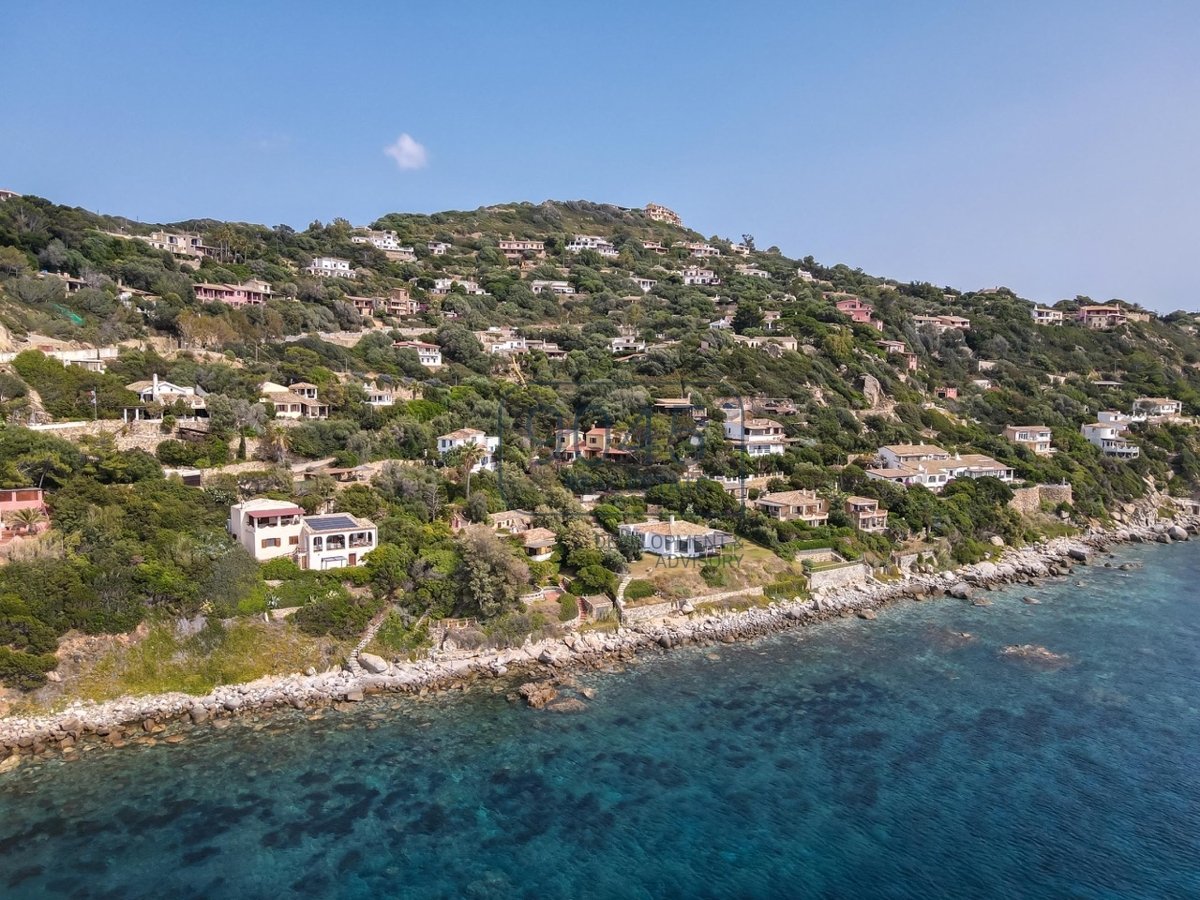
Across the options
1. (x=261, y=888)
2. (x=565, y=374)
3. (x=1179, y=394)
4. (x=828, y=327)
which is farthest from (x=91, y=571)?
(x=1179, y=394)

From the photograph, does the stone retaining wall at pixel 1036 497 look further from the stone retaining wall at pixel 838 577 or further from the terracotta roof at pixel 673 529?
the terracotta roof at pixel 673 529

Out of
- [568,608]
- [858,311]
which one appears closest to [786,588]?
[568,608]

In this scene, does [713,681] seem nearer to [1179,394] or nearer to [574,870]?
[574,870]

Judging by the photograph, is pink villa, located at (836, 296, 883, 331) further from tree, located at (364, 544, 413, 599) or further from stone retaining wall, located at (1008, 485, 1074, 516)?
tree, located at (364, 544, 413, 599)

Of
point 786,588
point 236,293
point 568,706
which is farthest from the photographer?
point 236,293

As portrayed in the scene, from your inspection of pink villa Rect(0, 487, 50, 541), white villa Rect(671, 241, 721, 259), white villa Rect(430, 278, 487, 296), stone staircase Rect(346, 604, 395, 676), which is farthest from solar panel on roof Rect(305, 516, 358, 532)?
white villa Rect(671, 241, 721, 259)

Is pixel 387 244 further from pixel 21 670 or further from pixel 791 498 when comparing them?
pixel 21 670
